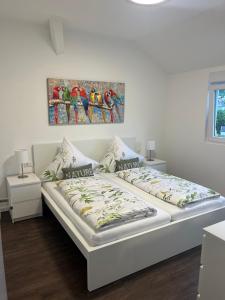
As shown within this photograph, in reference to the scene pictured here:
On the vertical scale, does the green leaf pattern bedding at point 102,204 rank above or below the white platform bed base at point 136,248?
above

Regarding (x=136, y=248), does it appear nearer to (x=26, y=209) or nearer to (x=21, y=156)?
(x=26, y=209)

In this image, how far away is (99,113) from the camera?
3.79 meters

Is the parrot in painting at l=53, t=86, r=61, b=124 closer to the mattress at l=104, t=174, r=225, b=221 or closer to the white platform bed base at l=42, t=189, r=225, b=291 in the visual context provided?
the white platform bed base at l=42, t=189, r=225, b=291

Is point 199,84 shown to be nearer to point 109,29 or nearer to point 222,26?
point 222,26

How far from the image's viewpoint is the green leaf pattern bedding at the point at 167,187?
247 centimetres

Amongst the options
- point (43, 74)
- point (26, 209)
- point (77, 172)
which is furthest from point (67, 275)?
point (43, 74)

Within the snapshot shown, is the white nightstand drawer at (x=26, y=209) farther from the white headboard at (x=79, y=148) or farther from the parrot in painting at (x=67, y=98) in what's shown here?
the parrot in painting at (x=67, y=98)

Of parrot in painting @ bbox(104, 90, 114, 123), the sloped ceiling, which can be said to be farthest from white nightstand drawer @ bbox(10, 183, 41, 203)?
the sloped ceiling

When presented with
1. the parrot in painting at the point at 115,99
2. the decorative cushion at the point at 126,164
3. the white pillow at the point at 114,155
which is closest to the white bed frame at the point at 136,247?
the white pillow at the point at 114,155

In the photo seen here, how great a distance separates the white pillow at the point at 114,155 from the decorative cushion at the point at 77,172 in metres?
0.33

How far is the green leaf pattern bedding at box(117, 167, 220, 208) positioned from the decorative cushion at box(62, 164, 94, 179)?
0.46 m

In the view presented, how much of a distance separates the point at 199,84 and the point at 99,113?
1705 millimetres

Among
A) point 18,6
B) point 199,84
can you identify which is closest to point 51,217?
point 18,6

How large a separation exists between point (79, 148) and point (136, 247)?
2.00 m
